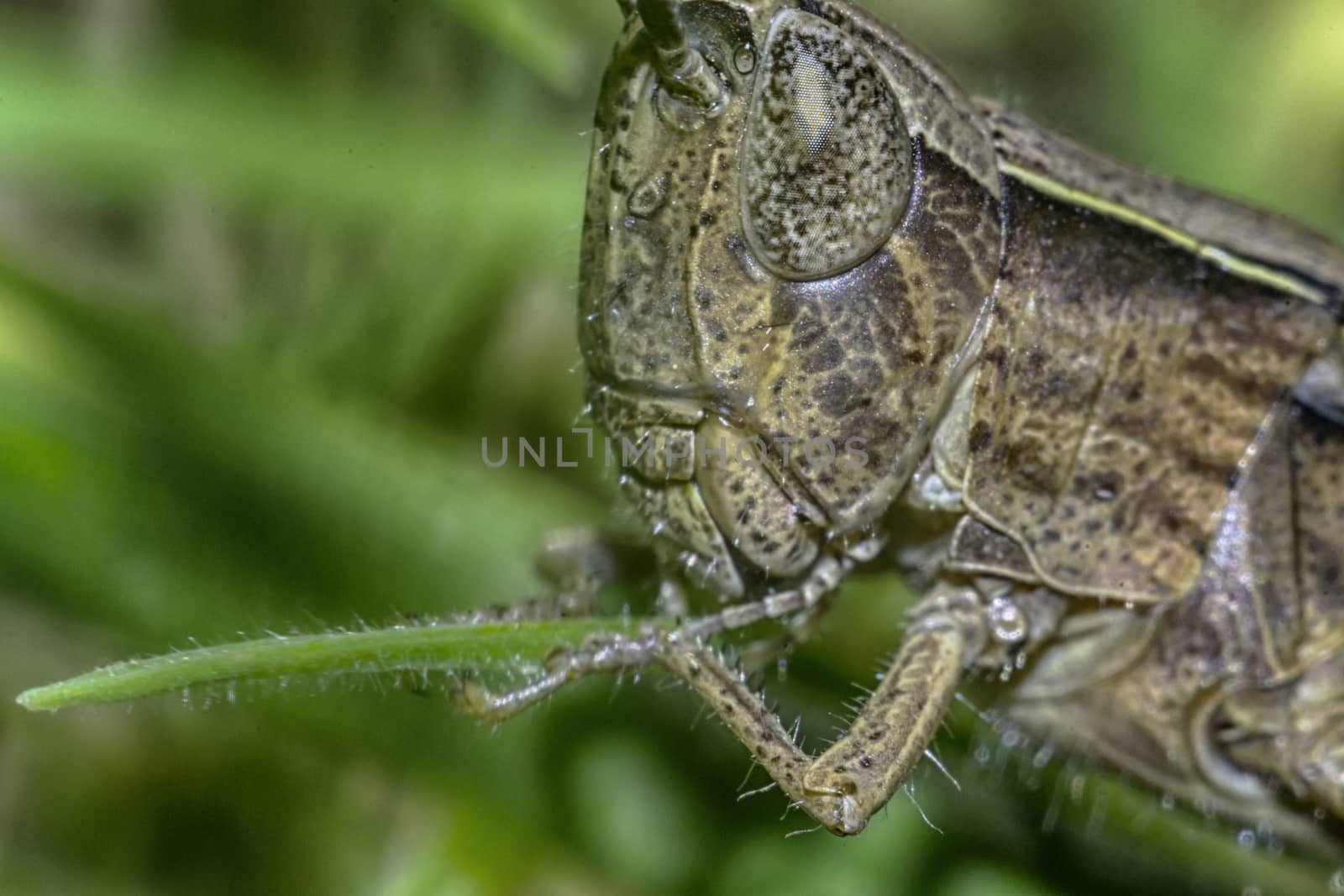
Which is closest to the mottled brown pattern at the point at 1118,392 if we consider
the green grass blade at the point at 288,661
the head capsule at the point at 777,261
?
the head capsule at the point at 777,261

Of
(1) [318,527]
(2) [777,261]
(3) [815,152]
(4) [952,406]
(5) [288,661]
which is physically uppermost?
(3) [815,152]

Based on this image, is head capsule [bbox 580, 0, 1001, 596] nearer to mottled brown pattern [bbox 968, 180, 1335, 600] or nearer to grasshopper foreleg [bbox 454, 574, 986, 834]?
mottled brown pattern [bbox 968, 180, 1335, 600]

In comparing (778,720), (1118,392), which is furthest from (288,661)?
(1118,392)

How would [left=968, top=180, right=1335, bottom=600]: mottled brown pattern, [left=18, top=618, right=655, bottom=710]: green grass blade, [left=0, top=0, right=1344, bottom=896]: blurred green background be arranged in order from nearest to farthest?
1. [left=18, top=618, right=655, bottom=710]: green grass blade
2. [left=968, top=180, right=1335, bottom=600]: mottled brown pattern
3. [left=0, top=0, right=1344, bottom=896]: blurred green background

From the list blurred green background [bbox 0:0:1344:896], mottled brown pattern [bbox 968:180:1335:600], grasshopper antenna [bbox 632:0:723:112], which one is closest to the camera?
grasshopper antenna [bbox 632:0:723:112]

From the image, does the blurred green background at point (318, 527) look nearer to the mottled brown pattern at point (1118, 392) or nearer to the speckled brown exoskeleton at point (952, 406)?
the speckled brown exoskeleton at point (952, 406)

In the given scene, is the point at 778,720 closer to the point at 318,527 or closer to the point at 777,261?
the point at 777,261

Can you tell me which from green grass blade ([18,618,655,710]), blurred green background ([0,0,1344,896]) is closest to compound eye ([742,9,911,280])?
blurred green background ([0,0,1344,896])

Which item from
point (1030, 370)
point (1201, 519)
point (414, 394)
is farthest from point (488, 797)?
point (1201, 519)

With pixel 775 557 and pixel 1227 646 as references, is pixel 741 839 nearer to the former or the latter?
pixel 775 557
